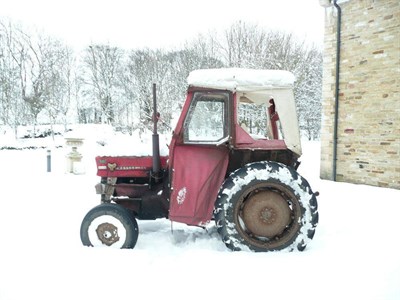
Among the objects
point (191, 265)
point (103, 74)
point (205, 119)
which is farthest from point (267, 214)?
point (103, 74)

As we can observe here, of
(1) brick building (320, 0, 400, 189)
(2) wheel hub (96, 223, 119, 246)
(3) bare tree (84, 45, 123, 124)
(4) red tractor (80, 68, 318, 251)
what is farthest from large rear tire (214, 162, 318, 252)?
(3) bare tree (84, 45, 123, 124)

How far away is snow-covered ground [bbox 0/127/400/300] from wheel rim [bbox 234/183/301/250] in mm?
248

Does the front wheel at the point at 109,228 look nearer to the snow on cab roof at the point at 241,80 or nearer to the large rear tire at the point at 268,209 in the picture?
the large rear tire at the point at 268,209

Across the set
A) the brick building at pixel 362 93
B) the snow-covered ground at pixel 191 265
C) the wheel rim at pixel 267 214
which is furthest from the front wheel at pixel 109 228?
the brick building at pixel 362 93

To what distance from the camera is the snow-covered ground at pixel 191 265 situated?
2934 millimetres

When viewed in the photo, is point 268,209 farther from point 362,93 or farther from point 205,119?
point 362,93

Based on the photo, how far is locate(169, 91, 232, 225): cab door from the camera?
3834 mm

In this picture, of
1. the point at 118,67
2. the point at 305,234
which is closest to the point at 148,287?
the point at 305,234

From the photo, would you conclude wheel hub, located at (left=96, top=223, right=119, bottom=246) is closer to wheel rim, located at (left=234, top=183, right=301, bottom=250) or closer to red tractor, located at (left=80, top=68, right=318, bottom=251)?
red tractor, located at (left=80, top=68, right=318, bottom=251)

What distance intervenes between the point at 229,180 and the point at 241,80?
1.08 metres

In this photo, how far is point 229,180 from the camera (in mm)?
3725

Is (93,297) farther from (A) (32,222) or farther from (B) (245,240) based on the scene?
(A) (32,222)

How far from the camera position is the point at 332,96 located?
941cm

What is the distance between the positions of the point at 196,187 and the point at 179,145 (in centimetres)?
50
